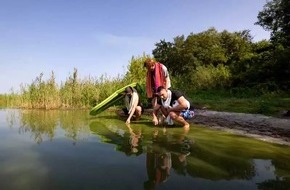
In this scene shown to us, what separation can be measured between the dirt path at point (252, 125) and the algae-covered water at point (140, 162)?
719 mm

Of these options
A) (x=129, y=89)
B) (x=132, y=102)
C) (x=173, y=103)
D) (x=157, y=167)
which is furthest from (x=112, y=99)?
(x=157, y=167)

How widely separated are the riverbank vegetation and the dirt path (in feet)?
4.38

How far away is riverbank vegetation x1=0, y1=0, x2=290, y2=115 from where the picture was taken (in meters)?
14.5

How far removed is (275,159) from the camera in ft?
13.7

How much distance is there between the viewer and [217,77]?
22.3 metres

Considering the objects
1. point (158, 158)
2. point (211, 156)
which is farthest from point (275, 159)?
point (158, 158)

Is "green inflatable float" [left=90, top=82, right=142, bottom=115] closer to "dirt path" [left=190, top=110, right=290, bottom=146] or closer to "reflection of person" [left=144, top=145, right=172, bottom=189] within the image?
"dirt path" [left=190, top=110, right=290, bottom=146]

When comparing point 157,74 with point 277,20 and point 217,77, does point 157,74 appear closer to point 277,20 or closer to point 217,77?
point 217,77

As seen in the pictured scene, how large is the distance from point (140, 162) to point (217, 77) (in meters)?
19.3

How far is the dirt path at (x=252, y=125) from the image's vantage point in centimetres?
623

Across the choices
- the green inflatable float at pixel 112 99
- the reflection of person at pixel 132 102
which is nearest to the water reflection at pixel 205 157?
the reflection of person at pixel 132 102

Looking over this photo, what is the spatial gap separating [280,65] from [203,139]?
641 inches

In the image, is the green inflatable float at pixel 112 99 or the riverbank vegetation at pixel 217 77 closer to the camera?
the green inflatable float at pixel 112 99

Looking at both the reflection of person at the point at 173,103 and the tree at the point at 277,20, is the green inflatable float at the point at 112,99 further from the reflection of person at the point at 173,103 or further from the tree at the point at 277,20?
the tree at the point at 277,20
